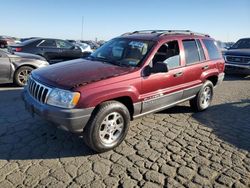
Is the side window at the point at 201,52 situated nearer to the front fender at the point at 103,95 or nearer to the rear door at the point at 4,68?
the front fender at the point at 103,95

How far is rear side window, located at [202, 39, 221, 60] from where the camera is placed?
601 cm

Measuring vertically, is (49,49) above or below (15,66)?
above

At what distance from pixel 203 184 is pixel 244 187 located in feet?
1.69

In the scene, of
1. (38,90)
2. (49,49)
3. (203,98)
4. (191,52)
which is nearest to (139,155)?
(38,90)

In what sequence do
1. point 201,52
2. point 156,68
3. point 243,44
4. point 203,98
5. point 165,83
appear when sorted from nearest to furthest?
point 156,68 → point 165,83 → point 201,52 → point 203,98 → point 243,44

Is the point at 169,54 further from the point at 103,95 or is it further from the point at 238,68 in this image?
the point at 238,68

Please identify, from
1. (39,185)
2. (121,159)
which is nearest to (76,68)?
(121,159)

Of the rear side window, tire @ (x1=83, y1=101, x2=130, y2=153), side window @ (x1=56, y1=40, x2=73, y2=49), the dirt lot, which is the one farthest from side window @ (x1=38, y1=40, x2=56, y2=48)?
tire @ (x1=83, y1=101, x2=130, y2=153)

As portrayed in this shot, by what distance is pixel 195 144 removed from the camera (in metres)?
4.33

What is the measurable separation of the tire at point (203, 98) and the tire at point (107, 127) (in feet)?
7.95

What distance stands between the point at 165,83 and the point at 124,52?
97 cm

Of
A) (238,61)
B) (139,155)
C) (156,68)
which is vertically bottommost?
(139,155)

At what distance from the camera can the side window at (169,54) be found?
4661mm

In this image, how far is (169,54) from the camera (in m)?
4.89
